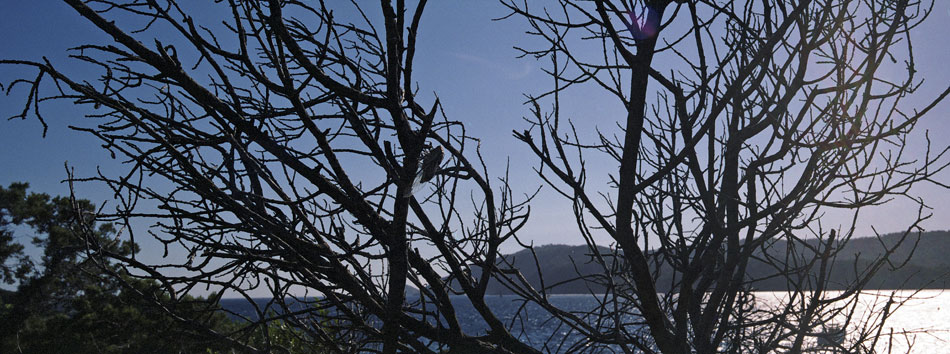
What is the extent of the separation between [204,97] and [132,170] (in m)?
0.30

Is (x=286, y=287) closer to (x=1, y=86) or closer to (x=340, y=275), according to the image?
(x=340, y=275)

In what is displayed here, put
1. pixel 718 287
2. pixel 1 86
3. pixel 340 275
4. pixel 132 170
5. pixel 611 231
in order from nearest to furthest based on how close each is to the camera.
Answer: pixel 1 86 < pixel 132 170 < pixel 340 275 < pixel 611 231 < pixel 718 287

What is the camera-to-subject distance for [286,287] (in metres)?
1.98

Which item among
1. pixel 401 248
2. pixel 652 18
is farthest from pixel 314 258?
pixel 652 18

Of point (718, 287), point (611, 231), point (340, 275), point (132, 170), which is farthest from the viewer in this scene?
point (718, 287)

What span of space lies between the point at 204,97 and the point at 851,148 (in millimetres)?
2351

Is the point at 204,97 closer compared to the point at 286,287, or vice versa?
the point at 204,97

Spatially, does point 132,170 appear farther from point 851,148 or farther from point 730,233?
point 851,148

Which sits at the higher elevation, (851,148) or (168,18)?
(168,18)

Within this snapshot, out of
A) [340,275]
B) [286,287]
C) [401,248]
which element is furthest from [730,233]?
[286,287]

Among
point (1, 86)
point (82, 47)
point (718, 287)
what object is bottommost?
point (718, 287)

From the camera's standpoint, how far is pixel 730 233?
2.23 metres

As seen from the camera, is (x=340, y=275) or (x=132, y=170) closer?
(x=132, y=170)

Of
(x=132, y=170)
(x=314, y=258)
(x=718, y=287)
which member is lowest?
(x=718, y=287)
